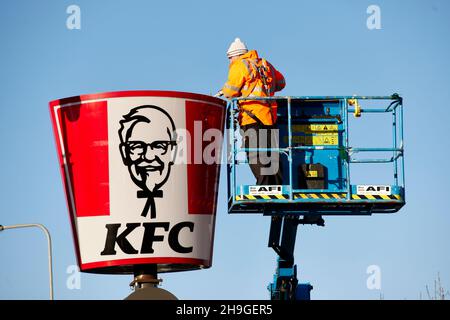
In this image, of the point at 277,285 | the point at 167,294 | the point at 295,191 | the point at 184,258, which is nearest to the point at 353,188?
the point at 295,191

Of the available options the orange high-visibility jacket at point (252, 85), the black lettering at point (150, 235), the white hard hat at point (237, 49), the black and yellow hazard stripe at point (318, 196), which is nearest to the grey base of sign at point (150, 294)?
the black lettering at point (150, 235)

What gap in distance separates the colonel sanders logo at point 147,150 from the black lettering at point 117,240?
0.85 feet

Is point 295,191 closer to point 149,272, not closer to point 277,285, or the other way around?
point 277,285

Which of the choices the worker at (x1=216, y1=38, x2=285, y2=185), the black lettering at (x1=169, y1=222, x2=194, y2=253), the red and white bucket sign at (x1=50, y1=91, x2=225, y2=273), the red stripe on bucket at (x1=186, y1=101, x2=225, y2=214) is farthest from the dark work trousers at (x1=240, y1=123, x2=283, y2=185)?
the black lettering at (x1=169, y1=222, x2=194, y2=253)

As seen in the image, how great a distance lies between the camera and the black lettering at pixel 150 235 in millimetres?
14141

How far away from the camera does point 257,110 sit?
1909 cm

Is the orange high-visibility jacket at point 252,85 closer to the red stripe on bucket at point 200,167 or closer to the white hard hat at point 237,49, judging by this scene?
the white hard hat at point 237,49

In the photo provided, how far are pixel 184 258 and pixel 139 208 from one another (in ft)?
2.80

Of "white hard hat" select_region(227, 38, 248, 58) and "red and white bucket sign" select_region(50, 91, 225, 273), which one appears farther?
"white hard hat" select_region(227, 38, 248, 58)

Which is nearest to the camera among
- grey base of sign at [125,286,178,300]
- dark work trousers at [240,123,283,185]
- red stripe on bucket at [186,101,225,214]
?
grey base of sign at [125,286,178,300]

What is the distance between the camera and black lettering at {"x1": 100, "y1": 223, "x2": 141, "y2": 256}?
14.1 metres

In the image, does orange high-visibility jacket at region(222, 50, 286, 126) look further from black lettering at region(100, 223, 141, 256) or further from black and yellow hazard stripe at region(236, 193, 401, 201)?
black lettering at region(100, 223, 141, 256)

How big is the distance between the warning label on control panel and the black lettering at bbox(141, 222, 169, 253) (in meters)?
5.54
